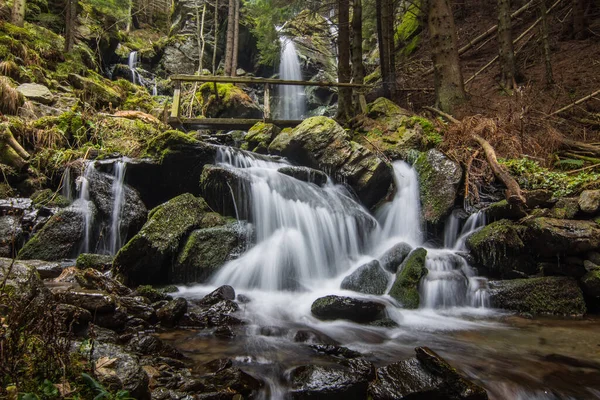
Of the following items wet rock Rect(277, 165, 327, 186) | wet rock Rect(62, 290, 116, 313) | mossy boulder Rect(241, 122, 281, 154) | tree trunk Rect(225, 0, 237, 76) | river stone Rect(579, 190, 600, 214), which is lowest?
wet rock Rect(62, 290, 116, 313)

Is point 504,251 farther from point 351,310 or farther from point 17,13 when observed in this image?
point 17,13

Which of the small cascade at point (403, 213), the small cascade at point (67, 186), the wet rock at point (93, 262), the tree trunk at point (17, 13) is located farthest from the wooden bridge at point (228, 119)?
the tree trunk at point (17, 13)

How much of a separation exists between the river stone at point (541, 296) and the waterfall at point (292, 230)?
2.82m

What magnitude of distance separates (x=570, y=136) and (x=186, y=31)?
84.9 feet

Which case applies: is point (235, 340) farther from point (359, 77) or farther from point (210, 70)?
point (210, 70)

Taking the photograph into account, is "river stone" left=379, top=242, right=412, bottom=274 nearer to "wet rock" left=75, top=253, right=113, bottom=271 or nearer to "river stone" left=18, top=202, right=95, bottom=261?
"wet rock" left=75, top=253, right=113, bottom=271

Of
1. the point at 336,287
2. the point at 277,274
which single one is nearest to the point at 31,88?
the point at 277,274

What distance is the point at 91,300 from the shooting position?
3.80 m

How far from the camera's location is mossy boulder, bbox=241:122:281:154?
11.1 metres

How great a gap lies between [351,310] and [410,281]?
4.63 feet

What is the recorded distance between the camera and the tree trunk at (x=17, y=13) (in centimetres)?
1353

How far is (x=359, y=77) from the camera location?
11.9 metres

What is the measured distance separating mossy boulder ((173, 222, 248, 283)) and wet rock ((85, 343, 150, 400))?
3.66 meters

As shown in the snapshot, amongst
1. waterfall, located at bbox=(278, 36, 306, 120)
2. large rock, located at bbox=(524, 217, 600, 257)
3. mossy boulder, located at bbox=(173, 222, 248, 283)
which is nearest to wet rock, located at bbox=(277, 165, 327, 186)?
mossy boulder, located at bbox=(173, 222, 248, 283)
